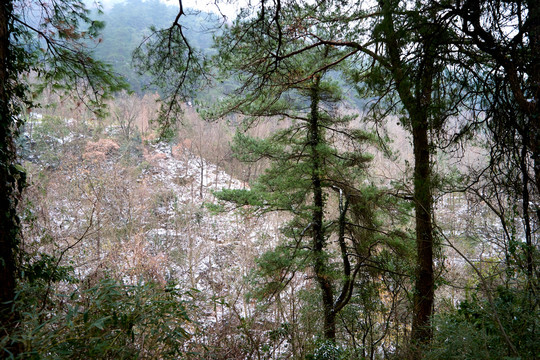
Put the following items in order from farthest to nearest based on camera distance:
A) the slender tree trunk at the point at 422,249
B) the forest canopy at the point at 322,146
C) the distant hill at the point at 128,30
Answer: the distant hill at the point at 128,30 → the slender tree trunk at the point at 422,249 → the forest canopy at the point at 322,146

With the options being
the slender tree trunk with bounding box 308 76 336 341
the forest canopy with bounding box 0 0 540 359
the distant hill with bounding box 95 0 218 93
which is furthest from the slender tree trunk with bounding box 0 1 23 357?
the distant hill with bounding box 95 0 218 93

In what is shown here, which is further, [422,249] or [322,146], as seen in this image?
[322,146]

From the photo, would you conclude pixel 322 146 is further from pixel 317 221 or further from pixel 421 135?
pixel 421 135

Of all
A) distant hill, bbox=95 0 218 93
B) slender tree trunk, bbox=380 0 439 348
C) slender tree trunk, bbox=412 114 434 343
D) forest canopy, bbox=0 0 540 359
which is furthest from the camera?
distant hill, bbox=95 0 218 93

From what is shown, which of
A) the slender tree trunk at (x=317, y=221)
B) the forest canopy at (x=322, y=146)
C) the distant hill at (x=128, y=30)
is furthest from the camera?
the distant hill at (x=128, y=30)

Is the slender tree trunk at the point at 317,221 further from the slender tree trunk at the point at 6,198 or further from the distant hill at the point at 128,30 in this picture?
the distant hill at the point at 128,30

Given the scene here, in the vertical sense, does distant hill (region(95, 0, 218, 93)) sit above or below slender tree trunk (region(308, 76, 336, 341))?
above

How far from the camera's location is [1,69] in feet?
6.48

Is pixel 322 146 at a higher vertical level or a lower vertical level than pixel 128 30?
lower

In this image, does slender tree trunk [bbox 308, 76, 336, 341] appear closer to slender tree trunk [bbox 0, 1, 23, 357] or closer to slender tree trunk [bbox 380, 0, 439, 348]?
slender tree trunk [bbox 380, 0, 439, 348]

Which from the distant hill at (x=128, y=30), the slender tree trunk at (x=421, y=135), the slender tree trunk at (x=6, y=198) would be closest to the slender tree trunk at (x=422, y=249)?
the slender tree trunk at (x=421, y=135)

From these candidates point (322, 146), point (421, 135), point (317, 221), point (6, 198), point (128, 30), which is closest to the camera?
point (6, 198)

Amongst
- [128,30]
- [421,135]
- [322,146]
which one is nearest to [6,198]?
[421,135]

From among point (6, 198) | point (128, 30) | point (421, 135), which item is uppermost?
point (128, 30)
